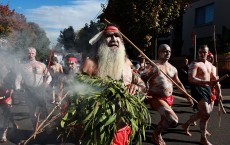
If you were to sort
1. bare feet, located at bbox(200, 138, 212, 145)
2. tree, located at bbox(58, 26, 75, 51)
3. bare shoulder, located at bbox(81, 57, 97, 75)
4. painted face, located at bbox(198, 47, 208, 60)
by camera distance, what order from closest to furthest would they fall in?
1. bare shoulder, located at bbox(81, 57, 97, 75)
2. tree, located at bbox(58, 26, 75, 51)
3. bare feet, located at bbox(200, 138, 212, 145)
4. painted face, located at bbox(198, 47, 208, 60)

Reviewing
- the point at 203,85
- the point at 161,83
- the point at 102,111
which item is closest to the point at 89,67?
the point at 102,111

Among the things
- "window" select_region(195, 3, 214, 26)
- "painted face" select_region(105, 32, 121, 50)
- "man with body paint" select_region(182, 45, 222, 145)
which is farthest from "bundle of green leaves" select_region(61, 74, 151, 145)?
"window" select_region(195, 3, 214, 26)

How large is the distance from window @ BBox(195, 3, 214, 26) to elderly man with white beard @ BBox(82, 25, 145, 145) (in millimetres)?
23299

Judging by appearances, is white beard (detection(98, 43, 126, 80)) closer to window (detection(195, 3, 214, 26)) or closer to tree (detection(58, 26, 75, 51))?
tree (detection(58, 26, 75, 51))

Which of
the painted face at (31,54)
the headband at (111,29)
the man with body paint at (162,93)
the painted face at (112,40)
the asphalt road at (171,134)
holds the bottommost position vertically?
the asphalt road at (171,134)

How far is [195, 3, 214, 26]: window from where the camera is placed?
86.1 feet

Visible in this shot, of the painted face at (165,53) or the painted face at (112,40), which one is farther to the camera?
the painted face at (165,53)

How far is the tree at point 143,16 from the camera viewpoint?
67.8 feet

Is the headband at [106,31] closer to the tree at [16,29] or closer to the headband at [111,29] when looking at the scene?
the headband at [111,29]

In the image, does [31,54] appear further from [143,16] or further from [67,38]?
[143,16]

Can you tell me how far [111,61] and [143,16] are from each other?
16945mm

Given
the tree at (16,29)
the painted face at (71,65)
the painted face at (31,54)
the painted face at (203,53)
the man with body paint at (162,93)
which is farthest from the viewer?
the painted face at (203,53)

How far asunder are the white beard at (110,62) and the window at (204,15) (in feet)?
76.6

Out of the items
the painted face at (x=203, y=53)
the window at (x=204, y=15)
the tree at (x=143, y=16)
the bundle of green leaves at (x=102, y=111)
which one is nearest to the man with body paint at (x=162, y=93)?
the painted face at (x=203, y=53)
